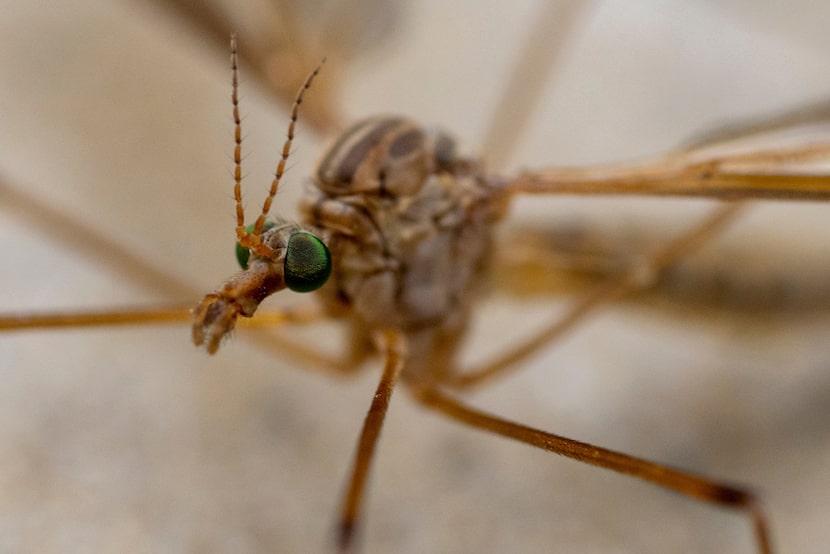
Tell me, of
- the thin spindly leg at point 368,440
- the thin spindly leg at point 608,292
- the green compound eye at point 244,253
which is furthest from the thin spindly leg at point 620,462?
the green compound eye at point 244,253

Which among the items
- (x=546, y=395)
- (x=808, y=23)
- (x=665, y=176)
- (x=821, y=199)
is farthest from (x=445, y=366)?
(x=808, y=23)

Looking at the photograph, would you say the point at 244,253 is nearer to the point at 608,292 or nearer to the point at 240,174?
the point at 240,174

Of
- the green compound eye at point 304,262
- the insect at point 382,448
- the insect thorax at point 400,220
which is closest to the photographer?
the green compound eye at point 304,262

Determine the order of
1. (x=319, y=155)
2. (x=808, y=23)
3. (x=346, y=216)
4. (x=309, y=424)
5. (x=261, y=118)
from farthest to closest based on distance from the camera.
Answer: (x=808, y=23) < (x=261, y=118) < (x=309, y=424) < (x=319, y=155) < (x=346, y=216)

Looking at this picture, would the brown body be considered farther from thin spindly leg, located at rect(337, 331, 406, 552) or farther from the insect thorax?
thin spindly leg, located at rect(337, 331, 406, 552)

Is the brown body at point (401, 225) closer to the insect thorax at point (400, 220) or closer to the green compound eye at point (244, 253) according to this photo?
the insect thorax at point (400, 220)

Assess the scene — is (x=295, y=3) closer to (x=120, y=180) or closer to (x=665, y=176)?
Result: (x=120, y=180)

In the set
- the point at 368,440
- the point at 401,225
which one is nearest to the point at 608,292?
the point at 401,225
